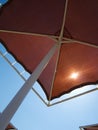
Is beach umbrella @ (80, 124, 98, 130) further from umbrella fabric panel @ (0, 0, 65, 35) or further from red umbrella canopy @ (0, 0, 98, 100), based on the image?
umbrella fabric panel @ (0, 0, 65, 35)

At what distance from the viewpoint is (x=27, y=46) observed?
995 cm

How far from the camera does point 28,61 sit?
10.1m

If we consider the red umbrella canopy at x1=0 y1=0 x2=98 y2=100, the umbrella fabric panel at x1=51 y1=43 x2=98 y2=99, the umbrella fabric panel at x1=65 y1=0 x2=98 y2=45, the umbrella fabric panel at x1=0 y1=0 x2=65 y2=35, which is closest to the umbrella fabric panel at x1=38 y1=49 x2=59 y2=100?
the red umbrella canopy at x1=0 y1=0 x2=98 y2=100

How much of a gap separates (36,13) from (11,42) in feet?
5.91

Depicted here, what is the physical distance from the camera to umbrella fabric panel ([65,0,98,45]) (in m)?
7.84

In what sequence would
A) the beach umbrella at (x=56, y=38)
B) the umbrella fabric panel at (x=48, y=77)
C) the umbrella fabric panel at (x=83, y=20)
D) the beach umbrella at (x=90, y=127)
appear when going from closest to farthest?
the umbrella fabric panel at (x=83, y=20)
the beach umbrella at (x=56, y=38)
the beach umbrella at (x=90, y=127)
the umbrella fabric panel at (x=48, y=77)

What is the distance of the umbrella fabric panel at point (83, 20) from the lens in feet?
25.7

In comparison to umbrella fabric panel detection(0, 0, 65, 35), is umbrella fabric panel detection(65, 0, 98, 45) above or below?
above

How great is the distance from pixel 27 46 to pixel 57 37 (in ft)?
5.90

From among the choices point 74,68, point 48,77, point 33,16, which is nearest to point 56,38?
point 33,16

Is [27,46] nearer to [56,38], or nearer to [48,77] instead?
[48,77]

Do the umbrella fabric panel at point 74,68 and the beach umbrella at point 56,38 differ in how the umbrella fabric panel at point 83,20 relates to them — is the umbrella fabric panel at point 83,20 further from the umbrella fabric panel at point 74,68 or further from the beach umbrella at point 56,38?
the umbrella fabric panel at point 74,68

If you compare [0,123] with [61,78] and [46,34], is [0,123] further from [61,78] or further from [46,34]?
[61,78]

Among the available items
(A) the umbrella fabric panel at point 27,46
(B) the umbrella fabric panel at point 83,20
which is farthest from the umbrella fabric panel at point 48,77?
(B) the umbrella fabric panel at point 83,20
